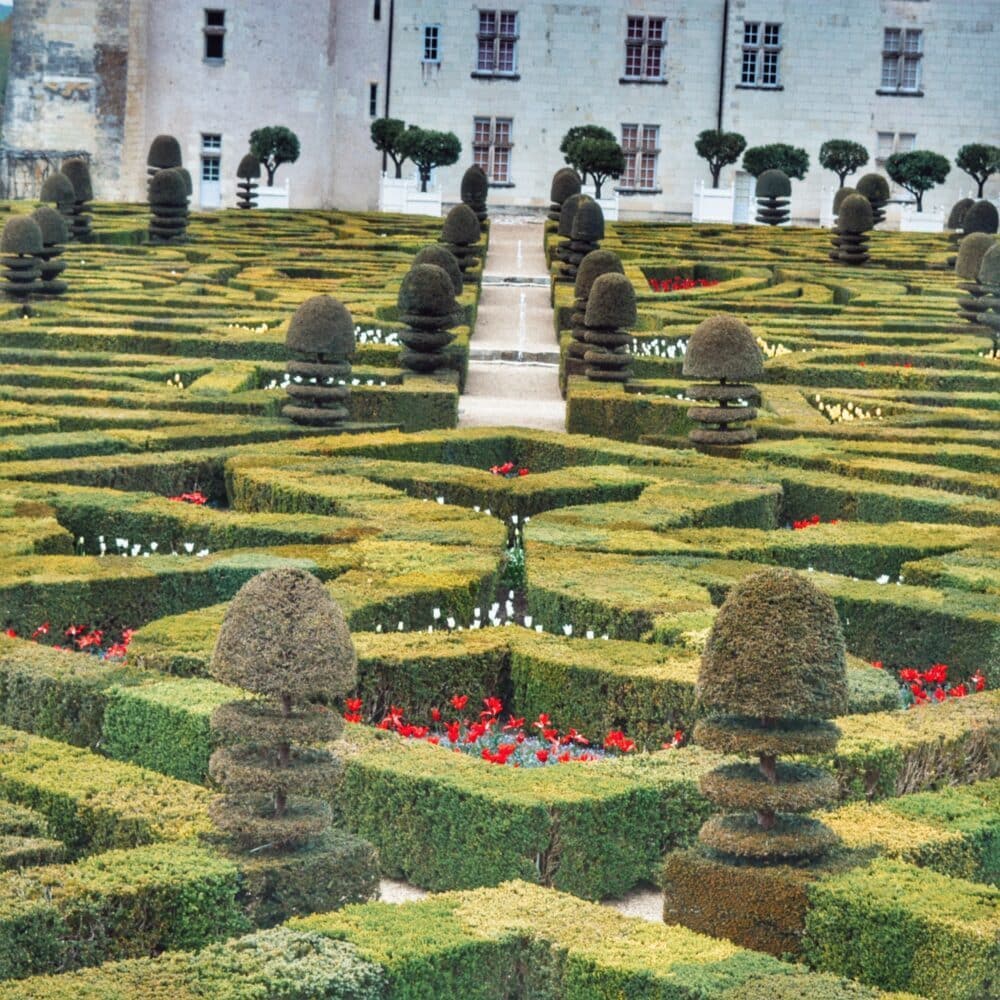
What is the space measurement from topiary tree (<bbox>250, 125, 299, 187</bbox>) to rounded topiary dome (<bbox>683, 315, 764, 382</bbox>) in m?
31.3

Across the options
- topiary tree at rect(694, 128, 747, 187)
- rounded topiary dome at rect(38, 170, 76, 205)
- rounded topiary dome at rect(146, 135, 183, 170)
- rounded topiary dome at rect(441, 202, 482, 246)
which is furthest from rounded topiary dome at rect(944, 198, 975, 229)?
rounded topiary dome at rect(38, 170, 76, 205)

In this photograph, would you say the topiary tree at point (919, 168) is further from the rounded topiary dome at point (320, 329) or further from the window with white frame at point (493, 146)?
the rounded topiary dome at point (320, 329)

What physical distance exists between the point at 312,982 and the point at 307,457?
9124mm

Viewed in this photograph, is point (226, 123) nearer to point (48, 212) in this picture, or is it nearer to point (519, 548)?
point (48, 212)

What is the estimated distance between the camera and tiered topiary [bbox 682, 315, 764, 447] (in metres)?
17.3

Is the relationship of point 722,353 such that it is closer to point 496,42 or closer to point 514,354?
point 514,354

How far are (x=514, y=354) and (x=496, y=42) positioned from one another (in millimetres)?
28438

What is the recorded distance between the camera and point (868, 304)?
2881 centimetres

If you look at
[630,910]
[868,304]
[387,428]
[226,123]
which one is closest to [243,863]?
[630,910]

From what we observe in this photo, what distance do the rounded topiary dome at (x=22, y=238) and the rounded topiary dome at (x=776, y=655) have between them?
17.7m

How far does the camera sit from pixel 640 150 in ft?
173

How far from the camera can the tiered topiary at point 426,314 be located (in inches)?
816

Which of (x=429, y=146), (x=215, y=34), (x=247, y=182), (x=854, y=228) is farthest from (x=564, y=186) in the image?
(x=215, y=34)

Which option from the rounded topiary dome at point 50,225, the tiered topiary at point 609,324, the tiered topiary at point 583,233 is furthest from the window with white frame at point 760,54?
the tiered topiary at point 609,324
